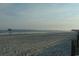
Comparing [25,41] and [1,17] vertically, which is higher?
[1,17]

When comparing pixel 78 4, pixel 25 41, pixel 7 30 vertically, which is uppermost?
pixel 78 4

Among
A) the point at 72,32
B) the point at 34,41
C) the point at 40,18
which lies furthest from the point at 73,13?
the point at 34,41

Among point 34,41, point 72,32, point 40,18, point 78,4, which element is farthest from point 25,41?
point 78,4

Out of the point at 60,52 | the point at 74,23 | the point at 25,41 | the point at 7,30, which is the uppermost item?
the point at 74,23

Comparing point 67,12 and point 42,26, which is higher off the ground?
point 67,12

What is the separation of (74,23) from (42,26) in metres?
0.57

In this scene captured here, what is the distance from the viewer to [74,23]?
2.48 meters

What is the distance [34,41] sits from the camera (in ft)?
8.26

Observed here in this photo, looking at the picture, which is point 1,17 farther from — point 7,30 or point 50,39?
point 50,39

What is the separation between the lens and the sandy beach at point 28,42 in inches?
98.3

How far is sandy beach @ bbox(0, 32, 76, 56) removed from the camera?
8.20 feet

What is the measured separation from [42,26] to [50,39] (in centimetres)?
28

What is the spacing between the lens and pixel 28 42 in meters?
2.52

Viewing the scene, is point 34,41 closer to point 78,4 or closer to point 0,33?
point 0,33
